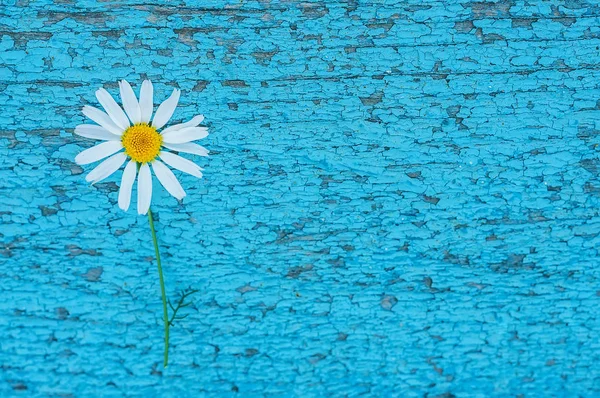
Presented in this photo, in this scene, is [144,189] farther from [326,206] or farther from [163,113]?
[326,206]

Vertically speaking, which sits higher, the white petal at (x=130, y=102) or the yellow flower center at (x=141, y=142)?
the white petal at (x=130, y=102)

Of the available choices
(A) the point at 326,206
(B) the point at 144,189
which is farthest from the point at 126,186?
(A) the point at 326,206

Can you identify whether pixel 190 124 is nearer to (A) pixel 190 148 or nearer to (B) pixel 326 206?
(A) pixel 190 148

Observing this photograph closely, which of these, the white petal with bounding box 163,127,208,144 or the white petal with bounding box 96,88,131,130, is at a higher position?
the white petal with bounding box 96,88,131,130

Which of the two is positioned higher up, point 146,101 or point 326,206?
point 146,101

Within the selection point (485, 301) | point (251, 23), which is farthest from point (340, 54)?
point (485, 301)

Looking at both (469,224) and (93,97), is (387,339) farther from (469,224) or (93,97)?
(93,97)

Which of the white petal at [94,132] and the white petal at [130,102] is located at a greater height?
the white petal at [130,102]
